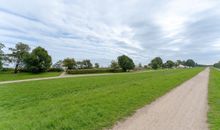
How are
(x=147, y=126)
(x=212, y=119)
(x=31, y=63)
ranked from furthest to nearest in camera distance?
(x=31, y=63)
(x=212, y=119)
(x=147, y=126)

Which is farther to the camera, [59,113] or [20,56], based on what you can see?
[20,56]

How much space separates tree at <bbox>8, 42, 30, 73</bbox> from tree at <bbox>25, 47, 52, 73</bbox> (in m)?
Result: 3.03

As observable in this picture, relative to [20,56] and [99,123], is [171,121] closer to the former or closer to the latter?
[99,123]

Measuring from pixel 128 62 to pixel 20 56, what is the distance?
3658 cm

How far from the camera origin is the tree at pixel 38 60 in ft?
185

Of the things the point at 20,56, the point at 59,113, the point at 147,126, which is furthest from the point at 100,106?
the point at 20,56

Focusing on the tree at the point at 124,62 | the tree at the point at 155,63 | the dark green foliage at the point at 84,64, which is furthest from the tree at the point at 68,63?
the tree at the point at 155,63

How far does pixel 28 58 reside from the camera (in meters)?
56.9

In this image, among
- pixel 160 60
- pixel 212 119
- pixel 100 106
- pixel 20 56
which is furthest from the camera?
pixel 160 60

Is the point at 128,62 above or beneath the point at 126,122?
above

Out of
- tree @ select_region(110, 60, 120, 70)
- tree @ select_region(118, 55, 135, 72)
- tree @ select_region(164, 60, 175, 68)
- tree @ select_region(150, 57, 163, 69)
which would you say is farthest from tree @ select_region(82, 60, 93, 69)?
tree @ select_region(164, 60, 175, 68)

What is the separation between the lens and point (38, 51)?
2333 inches

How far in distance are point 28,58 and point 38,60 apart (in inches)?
104

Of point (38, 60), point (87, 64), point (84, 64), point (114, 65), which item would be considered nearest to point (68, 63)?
point (84, 64)
